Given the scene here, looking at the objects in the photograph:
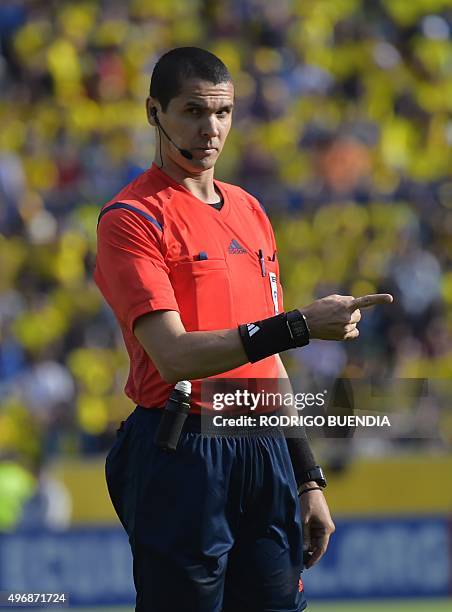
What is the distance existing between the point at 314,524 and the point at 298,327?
0.69 m

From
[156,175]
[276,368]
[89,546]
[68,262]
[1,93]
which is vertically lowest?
[89,546]

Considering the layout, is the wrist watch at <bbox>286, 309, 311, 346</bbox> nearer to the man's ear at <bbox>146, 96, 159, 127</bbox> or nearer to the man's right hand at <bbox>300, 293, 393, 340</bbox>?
the man's right hand at <bbox>300, 293, 393, 340</bbox>

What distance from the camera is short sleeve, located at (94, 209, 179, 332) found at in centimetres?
290

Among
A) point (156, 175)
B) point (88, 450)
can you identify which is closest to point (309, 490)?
point (156, 175)

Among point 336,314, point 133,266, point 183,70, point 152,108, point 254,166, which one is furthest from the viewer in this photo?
point 254,166

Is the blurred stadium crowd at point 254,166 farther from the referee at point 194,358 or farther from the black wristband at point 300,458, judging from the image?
the referee at point 194,358

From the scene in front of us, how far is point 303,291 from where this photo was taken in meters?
10.0

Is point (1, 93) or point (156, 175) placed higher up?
point (1, 93)

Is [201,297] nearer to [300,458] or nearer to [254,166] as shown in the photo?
[300,458]

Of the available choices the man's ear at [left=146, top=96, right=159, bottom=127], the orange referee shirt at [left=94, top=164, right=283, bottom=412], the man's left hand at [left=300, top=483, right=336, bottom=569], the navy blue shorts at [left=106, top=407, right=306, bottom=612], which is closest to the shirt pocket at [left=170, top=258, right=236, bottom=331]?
the orange referee shirt at [left=94, top=164, right=283, bottom=412]

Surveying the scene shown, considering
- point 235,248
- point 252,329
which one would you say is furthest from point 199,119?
point 252,329

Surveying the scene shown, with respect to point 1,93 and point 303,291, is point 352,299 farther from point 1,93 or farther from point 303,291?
point 1,93

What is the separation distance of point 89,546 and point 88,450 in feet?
3.34

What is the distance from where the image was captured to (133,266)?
2926 millimetres
